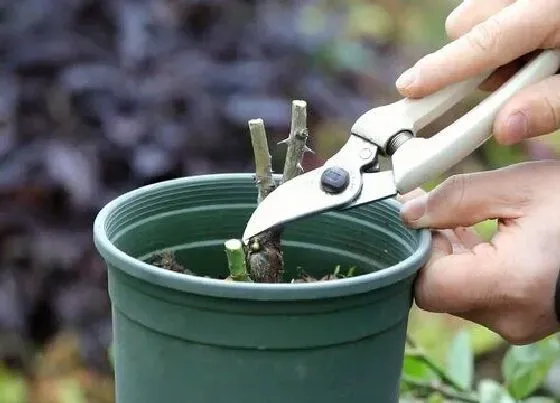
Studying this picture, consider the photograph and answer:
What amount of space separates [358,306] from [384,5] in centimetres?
236

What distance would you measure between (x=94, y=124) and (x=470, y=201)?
3.82 ft

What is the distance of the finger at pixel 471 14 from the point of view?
3.20 feet

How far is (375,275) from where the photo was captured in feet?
2.59

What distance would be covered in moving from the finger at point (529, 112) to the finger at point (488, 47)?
0.04 metres

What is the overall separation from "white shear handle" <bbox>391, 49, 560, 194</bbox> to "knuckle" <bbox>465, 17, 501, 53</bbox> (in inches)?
1.7

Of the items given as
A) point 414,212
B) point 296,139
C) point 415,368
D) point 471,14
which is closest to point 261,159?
point 296,139

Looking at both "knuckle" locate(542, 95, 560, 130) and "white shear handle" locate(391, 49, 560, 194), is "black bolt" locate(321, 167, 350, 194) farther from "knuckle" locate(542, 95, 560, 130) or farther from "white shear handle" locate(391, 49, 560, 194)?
"knuckle" locate(542, 95, 560, 130)

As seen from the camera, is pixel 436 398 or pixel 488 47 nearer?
pixel 488 47

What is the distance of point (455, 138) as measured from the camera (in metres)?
0.87

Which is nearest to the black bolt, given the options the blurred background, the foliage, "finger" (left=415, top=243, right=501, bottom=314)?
"finger" (left=415, top=243, right=501, bottom=314)

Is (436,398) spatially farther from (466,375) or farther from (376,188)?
(376,188)

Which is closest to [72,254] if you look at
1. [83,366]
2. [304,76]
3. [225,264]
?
[83,366]

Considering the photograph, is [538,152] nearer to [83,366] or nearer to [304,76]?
[304,76]

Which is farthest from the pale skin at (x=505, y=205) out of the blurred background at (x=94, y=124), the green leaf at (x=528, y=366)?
the blurred background at (x=94, y=124)
